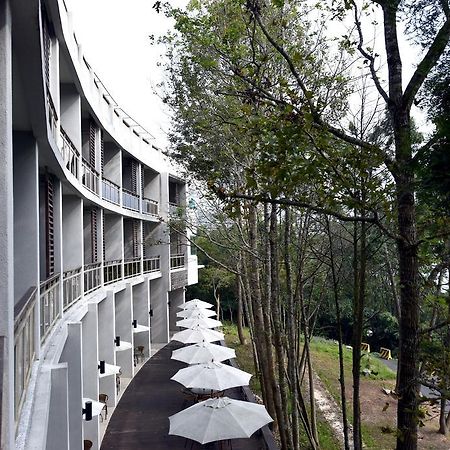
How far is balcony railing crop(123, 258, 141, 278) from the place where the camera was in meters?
18.4

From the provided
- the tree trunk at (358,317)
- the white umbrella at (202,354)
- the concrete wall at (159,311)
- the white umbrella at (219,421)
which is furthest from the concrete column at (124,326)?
the tree trunk at (358,317)

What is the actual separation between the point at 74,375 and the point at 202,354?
6838 millimetres

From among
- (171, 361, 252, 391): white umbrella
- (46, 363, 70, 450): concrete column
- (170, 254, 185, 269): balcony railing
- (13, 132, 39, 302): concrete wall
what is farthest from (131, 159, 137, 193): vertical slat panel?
(46, 363, 70, 450): concrete column

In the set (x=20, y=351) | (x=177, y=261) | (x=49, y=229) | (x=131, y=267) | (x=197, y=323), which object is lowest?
(x=197, y=323)

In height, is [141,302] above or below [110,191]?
below

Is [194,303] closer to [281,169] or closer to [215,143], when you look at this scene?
[215,143]

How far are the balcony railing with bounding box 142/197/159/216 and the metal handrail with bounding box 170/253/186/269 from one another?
3.04 m

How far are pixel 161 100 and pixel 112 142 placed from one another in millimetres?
5037

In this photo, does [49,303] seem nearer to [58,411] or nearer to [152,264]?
[58,411]

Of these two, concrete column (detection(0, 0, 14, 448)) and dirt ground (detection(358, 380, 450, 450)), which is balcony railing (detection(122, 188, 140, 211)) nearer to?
dirt ground (detection(358, 380, 450, 450))

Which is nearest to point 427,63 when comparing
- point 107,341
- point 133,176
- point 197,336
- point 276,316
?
point 276,316

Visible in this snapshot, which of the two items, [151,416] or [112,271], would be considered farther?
[112,271]

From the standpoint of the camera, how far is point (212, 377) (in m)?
12.5

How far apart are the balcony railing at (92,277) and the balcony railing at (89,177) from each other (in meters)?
2.10
